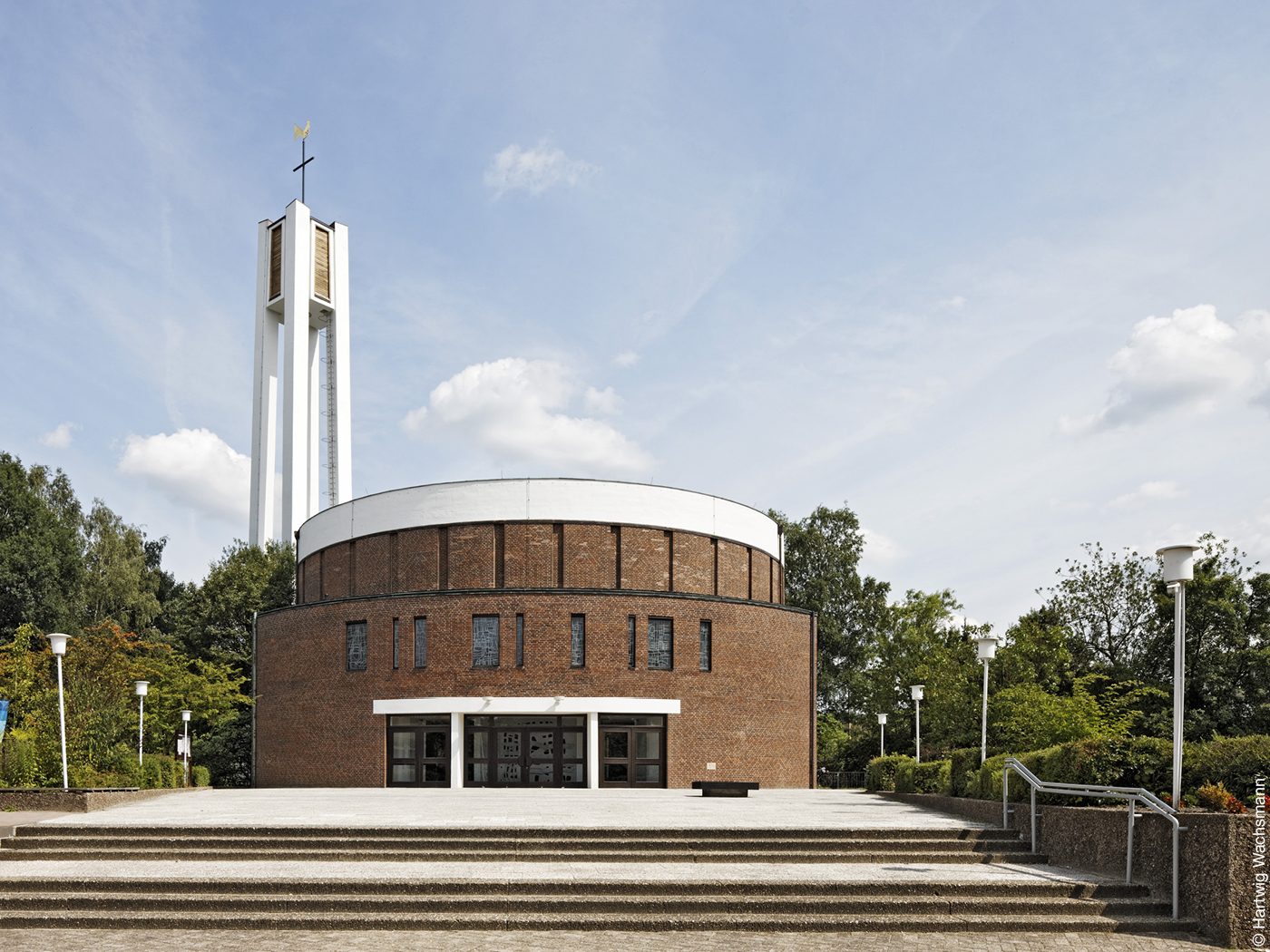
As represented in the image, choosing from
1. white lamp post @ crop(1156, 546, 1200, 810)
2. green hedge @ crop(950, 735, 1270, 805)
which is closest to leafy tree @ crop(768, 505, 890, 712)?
green hedge @ crop(950, 735, 1270, 805)

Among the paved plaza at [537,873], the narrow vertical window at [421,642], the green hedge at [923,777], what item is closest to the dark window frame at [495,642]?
the narrow vertical window at [421,642]

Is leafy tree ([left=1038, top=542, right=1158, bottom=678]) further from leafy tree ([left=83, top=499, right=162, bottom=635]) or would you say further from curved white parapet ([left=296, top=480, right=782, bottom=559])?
leafy tree ([left=83, top=499, right=162, bottom=635])

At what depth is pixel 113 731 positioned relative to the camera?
77.2 feet

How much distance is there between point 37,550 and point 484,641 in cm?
3050

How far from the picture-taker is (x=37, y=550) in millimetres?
51719

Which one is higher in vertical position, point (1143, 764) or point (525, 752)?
point (1143, 764)

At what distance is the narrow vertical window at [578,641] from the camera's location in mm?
33969

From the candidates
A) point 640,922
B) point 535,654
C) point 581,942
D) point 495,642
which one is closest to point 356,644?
point 495,642

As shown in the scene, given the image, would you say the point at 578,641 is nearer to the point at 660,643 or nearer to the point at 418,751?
the point at 660,643

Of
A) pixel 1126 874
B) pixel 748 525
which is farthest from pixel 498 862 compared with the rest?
pixel 748 525

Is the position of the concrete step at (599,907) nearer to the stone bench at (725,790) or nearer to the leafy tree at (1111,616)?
the stone bench at (725,790)

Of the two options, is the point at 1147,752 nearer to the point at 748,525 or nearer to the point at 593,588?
the point at 593,588

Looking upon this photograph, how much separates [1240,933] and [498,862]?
8.38m

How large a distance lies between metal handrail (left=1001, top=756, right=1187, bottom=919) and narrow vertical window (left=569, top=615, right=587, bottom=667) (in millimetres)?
18964
